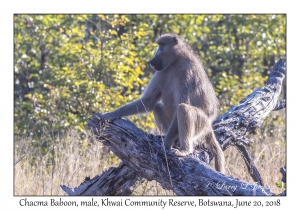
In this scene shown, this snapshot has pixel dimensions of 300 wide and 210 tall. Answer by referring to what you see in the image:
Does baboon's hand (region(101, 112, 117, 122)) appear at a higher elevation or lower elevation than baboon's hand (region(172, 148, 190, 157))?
higher

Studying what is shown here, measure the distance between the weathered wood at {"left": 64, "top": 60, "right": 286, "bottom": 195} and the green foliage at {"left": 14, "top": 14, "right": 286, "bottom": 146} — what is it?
7.76 ft

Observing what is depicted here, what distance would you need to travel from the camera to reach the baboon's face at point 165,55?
6.68 meters

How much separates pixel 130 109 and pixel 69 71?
374 centimetres

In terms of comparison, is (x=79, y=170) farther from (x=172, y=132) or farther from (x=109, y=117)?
(x=172, y=132)

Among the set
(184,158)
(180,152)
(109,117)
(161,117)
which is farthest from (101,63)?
(184,158)

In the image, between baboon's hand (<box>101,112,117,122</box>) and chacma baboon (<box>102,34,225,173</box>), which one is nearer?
chacma baboon (<box>102,34,225,173</box>)

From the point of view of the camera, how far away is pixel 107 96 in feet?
30.8

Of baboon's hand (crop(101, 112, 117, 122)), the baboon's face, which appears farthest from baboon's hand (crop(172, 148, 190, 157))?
the baboon's face

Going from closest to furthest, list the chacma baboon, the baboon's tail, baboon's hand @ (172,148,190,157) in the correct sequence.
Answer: baboon's hand @ (172,148,190,157), the chacma baboon, the baboon's tail

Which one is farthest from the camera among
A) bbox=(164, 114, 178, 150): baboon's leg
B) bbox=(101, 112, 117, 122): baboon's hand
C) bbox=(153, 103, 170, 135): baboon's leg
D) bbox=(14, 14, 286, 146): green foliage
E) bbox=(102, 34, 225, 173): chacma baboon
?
bbox=(14, 14, 286, 146): green foliage

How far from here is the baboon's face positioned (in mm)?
6684

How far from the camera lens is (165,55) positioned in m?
6.75

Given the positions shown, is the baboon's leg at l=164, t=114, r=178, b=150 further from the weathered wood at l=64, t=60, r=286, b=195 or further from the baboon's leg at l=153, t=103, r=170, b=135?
the baboon's leg at l=153, t=103, r=170, b=135
